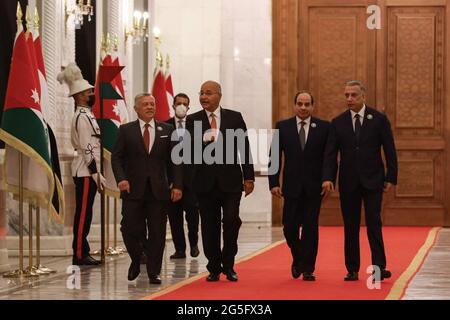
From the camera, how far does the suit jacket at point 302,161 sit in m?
10.1

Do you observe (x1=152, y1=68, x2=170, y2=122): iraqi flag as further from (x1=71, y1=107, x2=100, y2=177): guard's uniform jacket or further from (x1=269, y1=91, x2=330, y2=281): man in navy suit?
(x1=269, y1=91, x2=330, y2=281): man in navy suit

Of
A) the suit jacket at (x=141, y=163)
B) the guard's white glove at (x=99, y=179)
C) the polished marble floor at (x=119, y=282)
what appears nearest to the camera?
the polished marble floor at (x=119, y=282)

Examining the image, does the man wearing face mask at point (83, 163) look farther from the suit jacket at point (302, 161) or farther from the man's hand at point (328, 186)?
the man's hand at point (328, 186)

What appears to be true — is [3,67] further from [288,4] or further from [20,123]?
[288,4]

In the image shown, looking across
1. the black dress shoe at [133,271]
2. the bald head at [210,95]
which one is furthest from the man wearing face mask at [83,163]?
the bald head at [210,95]

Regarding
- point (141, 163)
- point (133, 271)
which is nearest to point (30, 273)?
point (133, 271)

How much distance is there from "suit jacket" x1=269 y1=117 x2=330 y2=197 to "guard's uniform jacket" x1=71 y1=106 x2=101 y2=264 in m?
2.54

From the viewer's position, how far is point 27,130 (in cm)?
1059

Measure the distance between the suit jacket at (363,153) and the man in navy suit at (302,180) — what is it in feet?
0.54

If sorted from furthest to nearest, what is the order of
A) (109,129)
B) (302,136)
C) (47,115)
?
(109,129), (47,115), (302,136)

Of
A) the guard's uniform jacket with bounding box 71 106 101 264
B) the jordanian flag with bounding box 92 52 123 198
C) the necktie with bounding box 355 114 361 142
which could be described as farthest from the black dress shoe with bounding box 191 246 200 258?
the necktie with bounding box 355 114 361 142

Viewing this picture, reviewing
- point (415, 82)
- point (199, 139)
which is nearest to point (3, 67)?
point (199, 139)

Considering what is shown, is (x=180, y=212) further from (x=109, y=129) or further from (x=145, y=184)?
(x=145, y=184)

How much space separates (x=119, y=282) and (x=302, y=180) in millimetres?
1924
